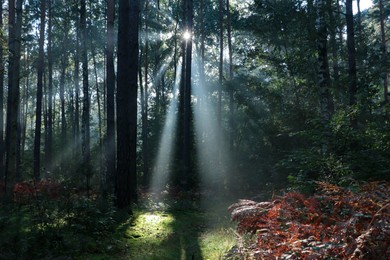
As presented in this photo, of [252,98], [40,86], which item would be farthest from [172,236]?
[40,86]

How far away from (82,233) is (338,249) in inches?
217

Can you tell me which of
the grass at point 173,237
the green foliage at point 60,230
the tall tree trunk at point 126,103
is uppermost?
the tall tree trunk at point 126,103

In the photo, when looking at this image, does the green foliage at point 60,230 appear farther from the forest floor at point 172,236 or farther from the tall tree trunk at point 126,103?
the tall tree trunk at point 126,103

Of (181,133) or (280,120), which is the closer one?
(280,120)

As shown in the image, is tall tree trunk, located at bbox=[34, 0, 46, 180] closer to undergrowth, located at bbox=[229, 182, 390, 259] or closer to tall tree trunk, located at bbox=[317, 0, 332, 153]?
tall tree trunk, located at bbox=[317, 0, 332, 153]

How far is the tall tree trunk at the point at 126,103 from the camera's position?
9.16 meters

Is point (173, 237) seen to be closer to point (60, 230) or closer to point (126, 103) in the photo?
point (60, 230)

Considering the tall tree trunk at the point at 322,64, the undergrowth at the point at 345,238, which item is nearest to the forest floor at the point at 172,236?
the undergrowth at the point at 345,238

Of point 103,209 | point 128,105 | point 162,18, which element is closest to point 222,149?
point 128,105

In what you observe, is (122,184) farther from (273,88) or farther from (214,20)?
(214,20)

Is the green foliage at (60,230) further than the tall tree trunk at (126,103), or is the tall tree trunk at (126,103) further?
the tall tree trunk at (126,103)

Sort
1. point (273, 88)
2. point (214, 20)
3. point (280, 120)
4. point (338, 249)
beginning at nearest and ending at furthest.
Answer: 1. point (338, 249)
2. point (280, 120)
3. point (273, 88)
4. point (214, 20)

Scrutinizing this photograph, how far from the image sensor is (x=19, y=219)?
294 inches

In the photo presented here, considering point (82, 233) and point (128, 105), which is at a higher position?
A: point (128, 105)
